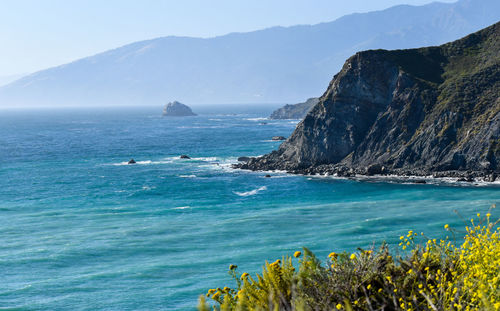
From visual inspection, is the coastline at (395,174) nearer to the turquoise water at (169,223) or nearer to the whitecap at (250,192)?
the turquoise water at (169,223)

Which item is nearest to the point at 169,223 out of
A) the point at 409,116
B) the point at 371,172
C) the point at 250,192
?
the point at 250,192

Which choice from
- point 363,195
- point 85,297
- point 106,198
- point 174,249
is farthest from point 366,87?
point 85,297

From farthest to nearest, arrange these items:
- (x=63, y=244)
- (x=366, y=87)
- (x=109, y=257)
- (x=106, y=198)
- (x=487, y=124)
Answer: (x=366, y=87) < (x=487, y=124) < (x=106, y=198) < (x=63, y=244) < (x=109, y=257)

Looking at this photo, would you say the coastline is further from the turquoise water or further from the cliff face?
the turquoise water

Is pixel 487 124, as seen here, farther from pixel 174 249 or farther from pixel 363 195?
pixel 174 249

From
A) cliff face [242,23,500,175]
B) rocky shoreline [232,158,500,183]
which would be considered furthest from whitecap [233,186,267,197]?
cliff face [242,23,500,175]

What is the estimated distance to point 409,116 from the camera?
85.7 meters

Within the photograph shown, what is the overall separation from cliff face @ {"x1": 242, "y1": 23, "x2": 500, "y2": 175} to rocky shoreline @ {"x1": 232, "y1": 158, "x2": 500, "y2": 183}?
0.33 m

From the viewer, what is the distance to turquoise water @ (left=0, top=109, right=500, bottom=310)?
3603 centimetres

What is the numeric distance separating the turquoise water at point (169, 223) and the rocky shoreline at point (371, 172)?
3770 mm

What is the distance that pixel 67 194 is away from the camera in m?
72.2

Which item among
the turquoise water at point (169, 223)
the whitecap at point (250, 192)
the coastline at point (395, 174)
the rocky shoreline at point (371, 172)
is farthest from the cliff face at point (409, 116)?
the whitecap at point (250, 192)

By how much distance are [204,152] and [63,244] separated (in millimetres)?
70642

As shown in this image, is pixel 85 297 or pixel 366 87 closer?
pixel 85 297
